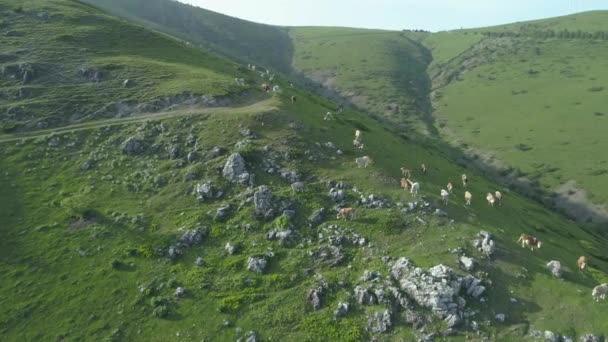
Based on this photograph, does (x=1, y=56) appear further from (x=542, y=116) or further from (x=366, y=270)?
(x=542, y=116)

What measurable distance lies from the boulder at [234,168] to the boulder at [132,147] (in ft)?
45.0

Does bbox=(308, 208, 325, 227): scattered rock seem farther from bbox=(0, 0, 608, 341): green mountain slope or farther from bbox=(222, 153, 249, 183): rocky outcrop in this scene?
bbox=(222, 153, 249, 183): rocky outcrop

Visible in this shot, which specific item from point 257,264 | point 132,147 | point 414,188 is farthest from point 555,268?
point 132,147

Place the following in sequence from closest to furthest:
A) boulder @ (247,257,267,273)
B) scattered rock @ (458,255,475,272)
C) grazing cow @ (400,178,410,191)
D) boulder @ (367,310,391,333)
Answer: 1. boulder @ (367,310,391,333)
2. scattered rock @ (458,255,475,272)
3. boulder @ (247,257,267,273)
4. grazing cow @ (400,178,410,191)

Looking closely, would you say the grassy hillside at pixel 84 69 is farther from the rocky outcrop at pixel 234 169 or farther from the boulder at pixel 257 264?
the boulder at pixel 257 264

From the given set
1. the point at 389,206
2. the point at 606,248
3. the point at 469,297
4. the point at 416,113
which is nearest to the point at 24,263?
the point at 389,206

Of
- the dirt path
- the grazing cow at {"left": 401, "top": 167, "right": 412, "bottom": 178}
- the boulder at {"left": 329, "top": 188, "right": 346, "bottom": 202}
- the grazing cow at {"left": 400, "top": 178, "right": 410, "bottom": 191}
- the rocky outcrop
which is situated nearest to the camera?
the boulder at {"left": 329, "top": 188, "right": 346, "bottom": 202}

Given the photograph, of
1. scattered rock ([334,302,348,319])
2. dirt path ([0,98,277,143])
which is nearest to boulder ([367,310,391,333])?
scattered rock ([334,302,348,319])

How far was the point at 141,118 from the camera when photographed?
67812 mm

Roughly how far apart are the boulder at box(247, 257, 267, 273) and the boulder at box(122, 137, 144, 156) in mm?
25902

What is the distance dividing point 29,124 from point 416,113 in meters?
141

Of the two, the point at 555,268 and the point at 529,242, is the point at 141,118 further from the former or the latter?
the point at 555,268

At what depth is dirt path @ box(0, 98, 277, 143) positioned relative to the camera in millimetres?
64312

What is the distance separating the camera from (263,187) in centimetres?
4991
